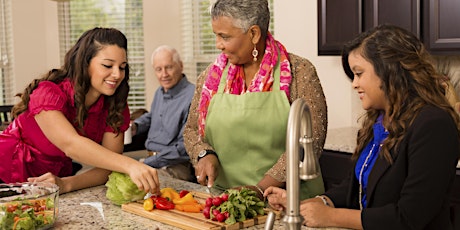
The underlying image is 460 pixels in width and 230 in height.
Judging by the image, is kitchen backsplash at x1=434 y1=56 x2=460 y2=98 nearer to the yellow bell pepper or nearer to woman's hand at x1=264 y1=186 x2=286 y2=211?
woman's hand at x1=264 y1=186 x2=286 y2=211

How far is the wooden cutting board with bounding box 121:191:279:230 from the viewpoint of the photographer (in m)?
1.74

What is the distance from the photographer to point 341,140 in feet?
11.6

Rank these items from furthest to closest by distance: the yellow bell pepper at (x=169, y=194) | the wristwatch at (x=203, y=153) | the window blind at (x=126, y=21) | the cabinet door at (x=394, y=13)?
1. the window blind at (x=126, y=21)
2. the cabinet door at (x=394, y=13)
3. the wristwatch at (x=203, y=153)
4. the yellow bell pepper at (x=169, y=194)

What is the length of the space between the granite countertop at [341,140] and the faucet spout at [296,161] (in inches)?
85.3

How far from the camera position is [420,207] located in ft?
5.27

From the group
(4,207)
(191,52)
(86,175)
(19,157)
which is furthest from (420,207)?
(191,52)

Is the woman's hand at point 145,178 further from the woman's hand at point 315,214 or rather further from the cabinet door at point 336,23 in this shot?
the cabinet door at point 336,23

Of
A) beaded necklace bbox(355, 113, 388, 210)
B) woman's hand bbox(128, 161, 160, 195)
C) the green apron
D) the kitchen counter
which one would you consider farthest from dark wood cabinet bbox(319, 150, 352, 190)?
woman's hand bbox(128, 161, 160, 195)

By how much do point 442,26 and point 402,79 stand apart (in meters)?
1.59

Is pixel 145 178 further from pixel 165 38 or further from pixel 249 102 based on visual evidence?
pixel 165 38

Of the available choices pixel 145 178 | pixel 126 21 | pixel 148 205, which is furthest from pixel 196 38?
pixel 148 205

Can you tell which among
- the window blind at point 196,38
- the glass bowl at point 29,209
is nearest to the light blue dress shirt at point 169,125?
the window blind at point 196,38

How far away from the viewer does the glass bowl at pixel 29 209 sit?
1.68m

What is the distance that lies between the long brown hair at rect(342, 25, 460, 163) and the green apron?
575 mm
